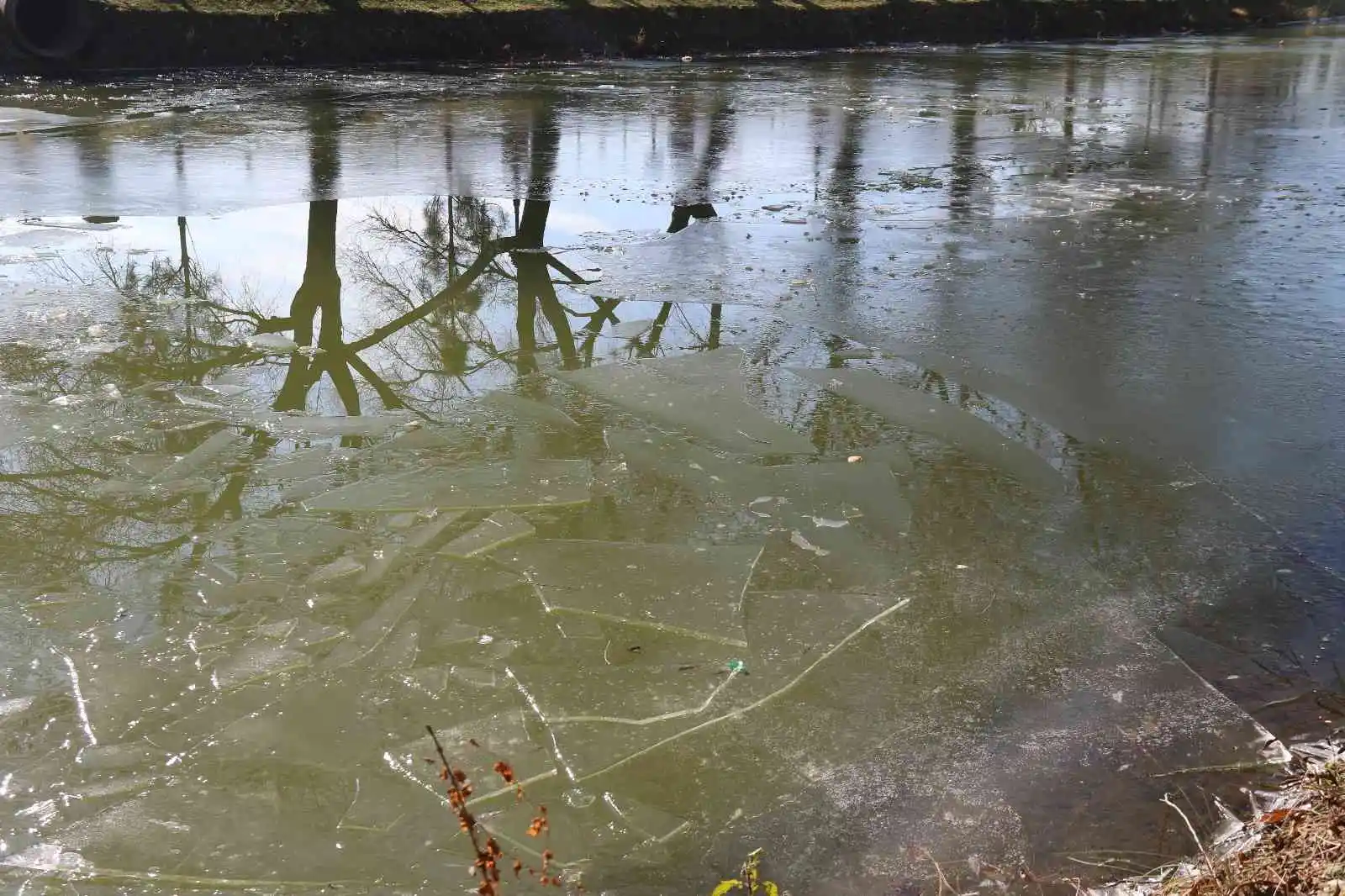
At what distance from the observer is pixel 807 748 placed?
331 centimetres

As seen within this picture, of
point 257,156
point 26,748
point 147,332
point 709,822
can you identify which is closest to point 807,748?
point 709,822

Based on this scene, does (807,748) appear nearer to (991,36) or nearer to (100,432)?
(100,432)

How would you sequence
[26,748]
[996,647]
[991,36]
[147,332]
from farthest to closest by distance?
[991,36] → [147,332] → [996,647] → [26,748]

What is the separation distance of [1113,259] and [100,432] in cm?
595

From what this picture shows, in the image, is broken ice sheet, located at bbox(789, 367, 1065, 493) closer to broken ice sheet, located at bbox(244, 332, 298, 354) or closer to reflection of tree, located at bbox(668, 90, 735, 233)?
broken ice sheet, located at bbox(244, 332, 298, 354)

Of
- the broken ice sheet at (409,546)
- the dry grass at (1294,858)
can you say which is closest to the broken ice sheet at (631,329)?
the broken ice sheet at (409,546)

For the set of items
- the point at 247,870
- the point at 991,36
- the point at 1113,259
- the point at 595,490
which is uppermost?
the point at 991,36

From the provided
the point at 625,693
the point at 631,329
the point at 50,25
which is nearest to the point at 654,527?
the point at 625,693

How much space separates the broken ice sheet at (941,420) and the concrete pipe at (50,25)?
16.3 metres

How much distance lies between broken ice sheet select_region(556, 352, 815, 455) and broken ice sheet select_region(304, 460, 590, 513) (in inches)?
25.4

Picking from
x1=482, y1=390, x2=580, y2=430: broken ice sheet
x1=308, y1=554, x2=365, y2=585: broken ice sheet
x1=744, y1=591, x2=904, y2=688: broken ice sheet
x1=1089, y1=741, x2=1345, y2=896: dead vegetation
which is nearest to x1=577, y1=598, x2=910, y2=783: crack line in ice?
x1=744, y1=591, x2=904, y2=688: broken ice sheet

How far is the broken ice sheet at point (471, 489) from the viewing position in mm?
4594

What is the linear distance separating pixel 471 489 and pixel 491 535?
1.25ft

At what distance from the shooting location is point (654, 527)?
4.49 metres
